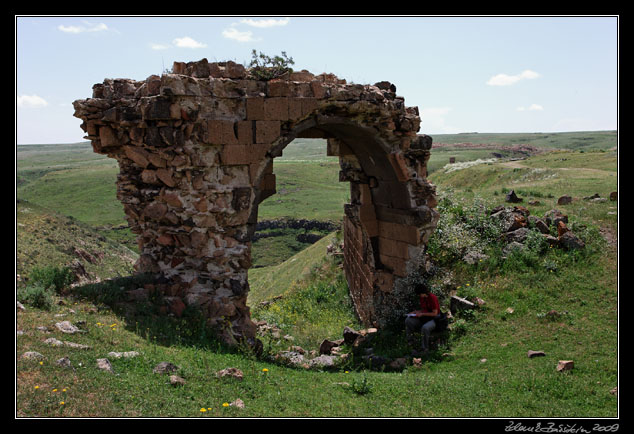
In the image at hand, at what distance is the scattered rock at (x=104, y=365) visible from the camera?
5575 millimetres

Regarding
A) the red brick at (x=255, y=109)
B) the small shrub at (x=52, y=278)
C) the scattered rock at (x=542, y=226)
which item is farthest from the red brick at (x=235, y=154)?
the scattered rock at (x=542, y=226)

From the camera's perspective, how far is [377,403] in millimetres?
6109

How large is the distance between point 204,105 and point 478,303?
20.4ft

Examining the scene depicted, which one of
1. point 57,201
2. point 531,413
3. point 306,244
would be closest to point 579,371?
point 531,413

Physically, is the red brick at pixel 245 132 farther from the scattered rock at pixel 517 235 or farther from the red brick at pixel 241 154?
the scattered rock at pixel 517 235

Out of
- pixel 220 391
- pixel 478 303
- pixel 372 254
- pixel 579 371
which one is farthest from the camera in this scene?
pixel 372 254

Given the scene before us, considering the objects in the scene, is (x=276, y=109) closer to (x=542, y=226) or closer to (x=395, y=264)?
(x=395, y=264)

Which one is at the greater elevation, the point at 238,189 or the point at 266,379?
the point at 238,189

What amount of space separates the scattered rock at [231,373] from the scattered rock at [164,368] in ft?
1.74

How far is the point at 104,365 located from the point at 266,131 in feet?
14.9

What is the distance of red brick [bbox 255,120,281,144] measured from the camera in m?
8.48

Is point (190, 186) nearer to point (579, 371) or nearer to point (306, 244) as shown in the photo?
point (579, 371)

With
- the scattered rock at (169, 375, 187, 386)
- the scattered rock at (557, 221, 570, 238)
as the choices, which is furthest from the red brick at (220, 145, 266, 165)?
the scattered rock at (557, 221, 570, 238)

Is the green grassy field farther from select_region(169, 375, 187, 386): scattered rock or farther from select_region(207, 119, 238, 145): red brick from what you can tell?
select_region(207, 119, 238, 145): red brick
